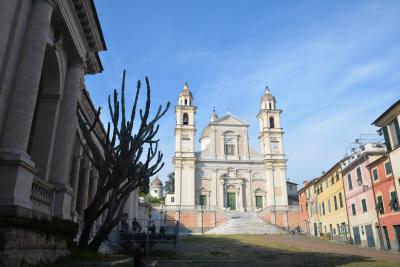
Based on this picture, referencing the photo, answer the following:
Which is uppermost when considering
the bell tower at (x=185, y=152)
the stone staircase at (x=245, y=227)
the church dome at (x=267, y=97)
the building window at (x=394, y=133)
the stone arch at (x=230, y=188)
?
the church dome at (x=267, y=97)

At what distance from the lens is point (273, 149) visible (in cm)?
5806

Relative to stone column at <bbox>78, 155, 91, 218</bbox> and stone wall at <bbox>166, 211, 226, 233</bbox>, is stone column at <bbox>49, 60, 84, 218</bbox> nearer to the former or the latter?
stone column at <bbox>78, 155, 91, 218</bbox>

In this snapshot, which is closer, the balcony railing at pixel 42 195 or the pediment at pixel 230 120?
the balcony railing at pixel 42 195

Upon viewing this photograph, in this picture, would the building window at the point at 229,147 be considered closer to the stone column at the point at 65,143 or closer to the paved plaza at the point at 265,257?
the paved plaza at the point at 265,257

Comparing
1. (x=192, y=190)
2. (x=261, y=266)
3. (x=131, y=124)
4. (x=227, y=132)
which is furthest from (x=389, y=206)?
(x=227, y=132)

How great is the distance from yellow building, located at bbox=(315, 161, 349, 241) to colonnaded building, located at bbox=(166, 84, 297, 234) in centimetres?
1239

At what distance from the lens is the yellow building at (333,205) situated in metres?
33.6

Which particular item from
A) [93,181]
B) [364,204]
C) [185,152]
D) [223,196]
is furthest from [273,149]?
[93,181]

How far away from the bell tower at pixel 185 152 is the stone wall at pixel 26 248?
44884 millimetres

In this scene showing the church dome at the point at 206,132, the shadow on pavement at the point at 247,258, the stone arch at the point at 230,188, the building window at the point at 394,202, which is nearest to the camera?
the shadow on pavement at the point at 247,258

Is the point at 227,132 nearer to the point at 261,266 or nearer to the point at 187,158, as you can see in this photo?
the point at 187,158

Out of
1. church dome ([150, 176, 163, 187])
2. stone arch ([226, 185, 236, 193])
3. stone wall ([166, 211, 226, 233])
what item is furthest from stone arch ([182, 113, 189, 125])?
church dome ([150, 176, 163, 187])

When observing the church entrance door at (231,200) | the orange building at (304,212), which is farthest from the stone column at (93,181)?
the church entrance door at (231,200)

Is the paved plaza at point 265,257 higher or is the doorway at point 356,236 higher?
the doorway at point 356,236
